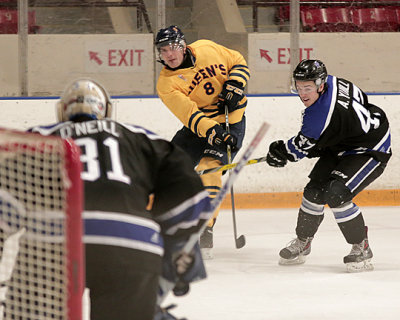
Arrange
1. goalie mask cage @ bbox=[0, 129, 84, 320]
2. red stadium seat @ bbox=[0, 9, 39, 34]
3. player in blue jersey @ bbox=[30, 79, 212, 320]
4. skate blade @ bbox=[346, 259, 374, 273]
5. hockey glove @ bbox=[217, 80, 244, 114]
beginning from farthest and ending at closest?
1. red stadium seat @ bbox=[0, 9, 39, 34]
2. hockey glove @ bbox=[217, 80, 244, 114]
3. skate blade @ bbox=[346, 259, 374, 273]
4. player in blue jersey @ bbox=[30, 79, 212, 320]
5. goalie mask cage @ bbox=[0, 129, 84, 320]

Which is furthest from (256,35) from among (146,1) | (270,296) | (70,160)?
(70,160)

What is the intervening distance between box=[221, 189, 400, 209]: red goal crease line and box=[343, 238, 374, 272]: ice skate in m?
1.68

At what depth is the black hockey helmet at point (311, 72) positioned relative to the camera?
11.4ft

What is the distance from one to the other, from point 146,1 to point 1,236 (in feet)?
12.5

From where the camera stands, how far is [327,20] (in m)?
5.48

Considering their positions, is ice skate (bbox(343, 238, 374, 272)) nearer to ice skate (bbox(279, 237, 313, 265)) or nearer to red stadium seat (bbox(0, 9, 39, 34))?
ice skate (bbox(279, 237, 313, 265))

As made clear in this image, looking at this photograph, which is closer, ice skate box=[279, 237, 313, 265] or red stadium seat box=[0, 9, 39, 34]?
ice skate box=[279, 237, 313, 265]

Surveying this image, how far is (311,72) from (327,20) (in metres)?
2.13

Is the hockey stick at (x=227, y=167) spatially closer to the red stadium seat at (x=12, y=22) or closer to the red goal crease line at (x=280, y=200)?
the red goal crease line at (x=280, y=200)

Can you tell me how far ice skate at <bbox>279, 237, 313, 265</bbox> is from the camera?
375cm

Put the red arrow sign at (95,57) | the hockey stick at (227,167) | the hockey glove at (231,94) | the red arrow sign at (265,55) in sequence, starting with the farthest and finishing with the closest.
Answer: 1. the red arrow sign at (265,55)
2. the red arrow sign at (95,57)
3. the hockey glove at (231,94)
4. the hockey stick at (227,167)

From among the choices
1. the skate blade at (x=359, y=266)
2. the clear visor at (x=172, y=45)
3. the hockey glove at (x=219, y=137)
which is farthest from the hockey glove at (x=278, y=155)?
the clear visor at (x=172, y=45)

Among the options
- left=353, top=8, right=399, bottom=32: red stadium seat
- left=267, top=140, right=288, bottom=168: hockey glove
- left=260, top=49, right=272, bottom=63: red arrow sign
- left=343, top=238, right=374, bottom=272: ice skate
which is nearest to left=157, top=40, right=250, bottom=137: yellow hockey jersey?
left=267, top=140, right=288, bottom=168: hockey glove

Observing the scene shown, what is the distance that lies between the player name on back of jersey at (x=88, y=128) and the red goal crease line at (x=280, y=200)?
3476 mm
